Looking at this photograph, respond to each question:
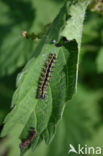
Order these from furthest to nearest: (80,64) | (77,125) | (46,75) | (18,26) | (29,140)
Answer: (77,125)
(80,64)
(18,26)
(29,140)
(46,75)

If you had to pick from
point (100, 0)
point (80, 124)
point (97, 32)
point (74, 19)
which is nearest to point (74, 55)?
point (74, 19)

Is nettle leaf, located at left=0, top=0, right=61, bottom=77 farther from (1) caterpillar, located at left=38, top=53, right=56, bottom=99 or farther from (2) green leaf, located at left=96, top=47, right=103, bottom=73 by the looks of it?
(1) caterpillar, located at left=38, top=53, right=56, bottom=99

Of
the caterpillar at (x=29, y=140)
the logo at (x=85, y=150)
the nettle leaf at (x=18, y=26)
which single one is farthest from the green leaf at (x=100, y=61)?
the caterpillar at (x=29, y=140)

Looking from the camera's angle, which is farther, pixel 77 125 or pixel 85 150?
pixel 77 125

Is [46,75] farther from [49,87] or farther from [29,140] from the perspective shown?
[29,140]

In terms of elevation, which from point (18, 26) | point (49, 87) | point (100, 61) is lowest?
point (49, 87)

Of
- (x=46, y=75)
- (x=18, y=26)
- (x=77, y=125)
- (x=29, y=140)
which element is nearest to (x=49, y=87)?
(x=46, y=75)

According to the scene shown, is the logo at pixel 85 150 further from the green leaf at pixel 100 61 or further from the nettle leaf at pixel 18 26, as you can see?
the nettle leaf at pixel 18 26
